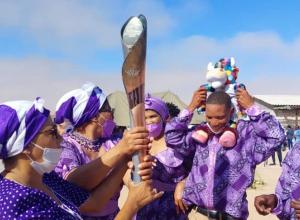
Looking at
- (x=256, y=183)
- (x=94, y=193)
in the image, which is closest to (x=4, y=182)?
(x=94, y=193)

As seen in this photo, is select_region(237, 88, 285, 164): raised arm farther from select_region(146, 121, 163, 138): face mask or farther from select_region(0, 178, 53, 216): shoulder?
select_region(0, 178, 53, 216): shoulder

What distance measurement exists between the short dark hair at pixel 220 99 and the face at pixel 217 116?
0.09ft

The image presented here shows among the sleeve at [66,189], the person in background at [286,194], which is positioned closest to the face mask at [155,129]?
the person in background at [286,194]

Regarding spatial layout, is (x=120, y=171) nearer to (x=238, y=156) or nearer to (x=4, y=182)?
(x=4, y=182)

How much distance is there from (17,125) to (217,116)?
1.93 m

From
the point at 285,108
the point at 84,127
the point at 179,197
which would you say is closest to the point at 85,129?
the point at 84,127

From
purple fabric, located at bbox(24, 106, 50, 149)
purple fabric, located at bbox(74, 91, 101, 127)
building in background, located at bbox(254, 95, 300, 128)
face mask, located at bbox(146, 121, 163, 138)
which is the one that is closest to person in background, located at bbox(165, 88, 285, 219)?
face mask, located at bbox(146, 121, 163, 138)

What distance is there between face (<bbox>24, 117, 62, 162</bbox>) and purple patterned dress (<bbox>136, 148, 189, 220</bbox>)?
6.14 feet

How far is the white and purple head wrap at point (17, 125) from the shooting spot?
230cm

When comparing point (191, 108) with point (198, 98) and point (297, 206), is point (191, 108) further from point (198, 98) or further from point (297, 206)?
point (297, 206)

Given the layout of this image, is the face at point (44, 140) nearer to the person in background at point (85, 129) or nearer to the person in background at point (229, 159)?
the person in background at point (85, 129)

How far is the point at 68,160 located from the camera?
144 inches

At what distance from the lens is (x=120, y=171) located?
116 inches

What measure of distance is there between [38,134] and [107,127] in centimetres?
163
